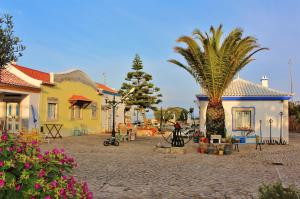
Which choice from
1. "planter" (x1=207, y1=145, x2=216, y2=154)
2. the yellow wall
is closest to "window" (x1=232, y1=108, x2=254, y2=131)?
"planter" (x1=207, y1=145, x2=216, y2=154)

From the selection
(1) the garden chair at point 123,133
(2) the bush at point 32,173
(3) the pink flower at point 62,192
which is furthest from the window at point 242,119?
(3) the pink flower at point 62,192

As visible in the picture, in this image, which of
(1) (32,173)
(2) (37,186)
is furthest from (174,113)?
(2) (37,186)

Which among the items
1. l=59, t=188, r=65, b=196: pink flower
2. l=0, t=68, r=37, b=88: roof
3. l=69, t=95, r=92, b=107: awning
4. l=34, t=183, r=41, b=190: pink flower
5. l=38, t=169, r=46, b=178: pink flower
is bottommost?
l=59, t=188, r=65, b=196: pink flower

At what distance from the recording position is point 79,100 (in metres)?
25.6

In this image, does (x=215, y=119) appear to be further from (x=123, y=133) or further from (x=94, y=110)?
(x=94, y=110)

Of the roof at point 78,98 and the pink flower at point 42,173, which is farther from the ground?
the roof at point 78,98

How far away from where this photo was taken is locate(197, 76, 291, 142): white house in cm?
1972

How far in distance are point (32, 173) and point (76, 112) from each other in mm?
23789

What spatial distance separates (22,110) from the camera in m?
20.4

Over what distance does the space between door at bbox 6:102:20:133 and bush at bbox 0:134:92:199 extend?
18003 millimetres

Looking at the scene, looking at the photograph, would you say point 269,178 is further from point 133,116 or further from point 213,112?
point 133,116

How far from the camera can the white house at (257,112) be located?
64.7ft

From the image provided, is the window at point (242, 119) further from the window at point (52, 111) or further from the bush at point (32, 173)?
the bush at point (32, 173)

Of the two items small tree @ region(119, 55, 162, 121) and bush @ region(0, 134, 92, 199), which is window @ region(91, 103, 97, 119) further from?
bush @ region(0, 134, 92, 199)
